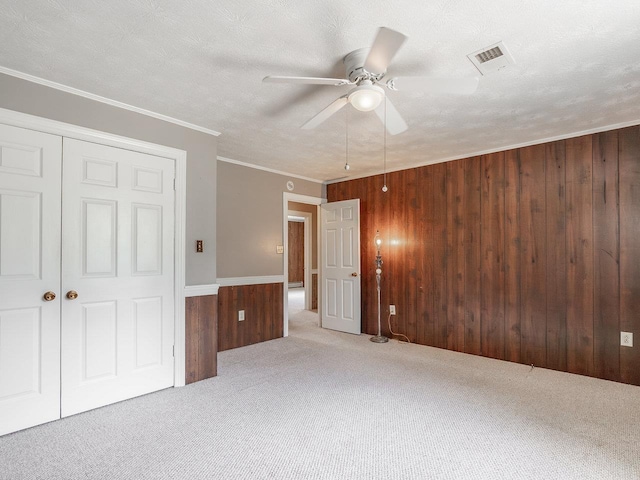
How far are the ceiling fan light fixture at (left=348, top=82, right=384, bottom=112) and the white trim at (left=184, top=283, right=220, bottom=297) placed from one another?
7.28 feet

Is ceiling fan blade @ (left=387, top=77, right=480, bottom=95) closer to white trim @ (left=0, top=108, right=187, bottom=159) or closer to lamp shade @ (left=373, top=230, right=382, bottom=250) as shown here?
white trim @ (left=0, top=108, right=187, bottom=159)

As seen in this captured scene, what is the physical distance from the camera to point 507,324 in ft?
12.7

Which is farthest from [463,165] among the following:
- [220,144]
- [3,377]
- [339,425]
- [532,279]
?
[3,377]

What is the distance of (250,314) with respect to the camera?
4609 millimetres

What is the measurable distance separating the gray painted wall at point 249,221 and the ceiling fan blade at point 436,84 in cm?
295

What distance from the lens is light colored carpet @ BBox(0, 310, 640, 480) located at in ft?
6.31

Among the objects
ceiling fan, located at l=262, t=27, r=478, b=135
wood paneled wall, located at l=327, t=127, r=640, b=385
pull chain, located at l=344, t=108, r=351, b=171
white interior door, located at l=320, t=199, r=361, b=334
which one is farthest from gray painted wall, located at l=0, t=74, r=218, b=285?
wood paneled wall, located at l=327, t=127, r=640, b=385

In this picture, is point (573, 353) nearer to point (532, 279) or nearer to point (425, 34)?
point (532, 279)

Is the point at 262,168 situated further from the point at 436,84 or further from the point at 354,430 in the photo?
the point at 354,430

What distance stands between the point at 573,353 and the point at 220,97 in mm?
4127

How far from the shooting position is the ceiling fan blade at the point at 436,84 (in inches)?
72.9

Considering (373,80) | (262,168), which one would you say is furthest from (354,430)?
(262,168)

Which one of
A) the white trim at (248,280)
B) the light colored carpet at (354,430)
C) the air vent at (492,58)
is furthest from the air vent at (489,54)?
the white trim at (248,280)

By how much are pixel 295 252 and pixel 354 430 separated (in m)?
9.05
